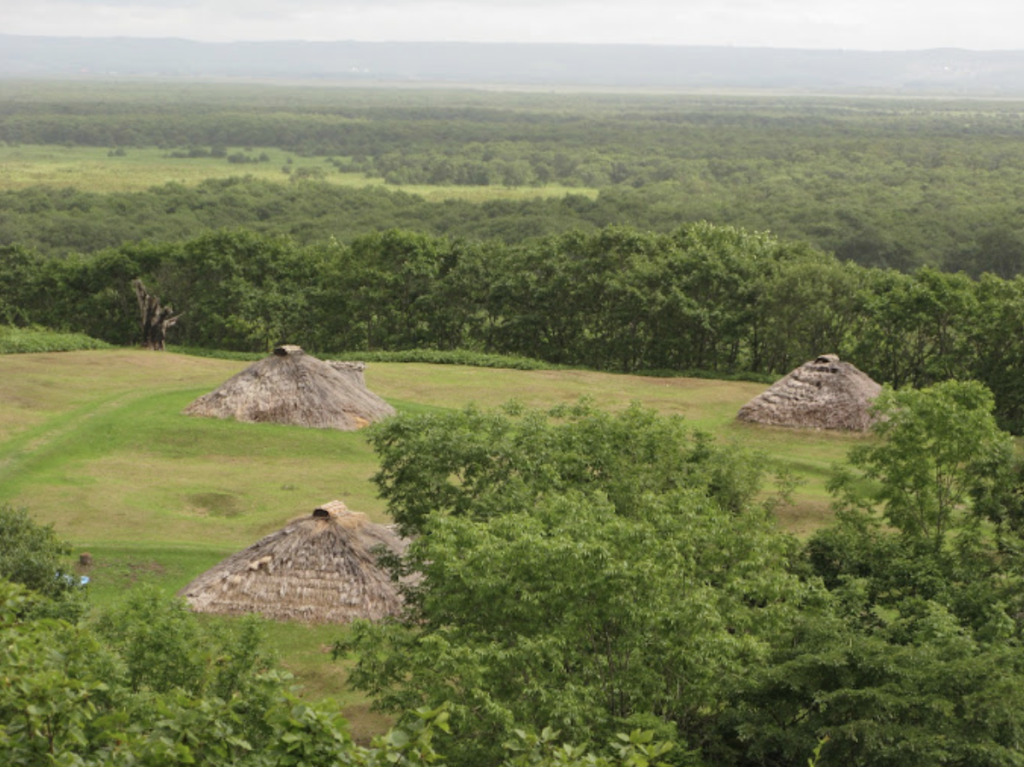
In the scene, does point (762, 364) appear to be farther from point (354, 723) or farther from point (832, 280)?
point (354, 723)

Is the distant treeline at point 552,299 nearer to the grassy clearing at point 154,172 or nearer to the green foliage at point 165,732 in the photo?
the green foliage at point 165,732

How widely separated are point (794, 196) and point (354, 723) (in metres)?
109

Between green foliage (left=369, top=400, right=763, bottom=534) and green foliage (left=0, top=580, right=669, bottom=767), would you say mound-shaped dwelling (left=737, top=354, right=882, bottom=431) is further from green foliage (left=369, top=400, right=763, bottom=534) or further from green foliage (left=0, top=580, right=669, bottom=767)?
green foliage (left=0, top=580, right=669, bottom=767)

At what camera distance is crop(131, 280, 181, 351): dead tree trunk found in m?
56.5

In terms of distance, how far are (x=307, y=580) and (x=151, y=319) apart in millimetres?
35046

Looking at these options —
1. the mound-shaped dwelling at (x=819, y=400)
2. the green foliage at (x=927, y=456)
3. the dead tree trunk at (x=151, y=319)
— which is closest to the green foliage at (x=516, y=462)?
the green foliage at (x=927, y=456)

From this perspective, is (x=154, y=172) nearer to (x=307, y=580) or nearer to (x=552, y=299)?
→ (x=552, y=299)

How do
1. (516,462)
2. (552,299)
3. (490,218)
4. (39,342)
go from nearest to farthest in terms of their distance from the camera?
(516,462) < (39,342) < (552,299) < (490,218)

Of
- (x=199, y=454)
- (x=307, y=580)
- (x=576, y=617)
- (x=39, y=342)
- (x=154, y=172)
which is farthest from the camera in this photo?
(x=154, y=172)

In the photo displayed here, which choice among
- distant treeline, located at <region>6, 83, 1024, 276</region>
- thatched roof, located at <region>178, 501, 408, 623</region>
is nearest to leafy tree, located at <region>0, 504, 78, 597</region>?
thatched roof, located at <region>178, 501, 408, 623</region>

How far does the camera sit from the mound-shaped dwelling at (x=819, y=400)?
4288cm

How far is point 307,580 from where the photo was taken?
2572 cm

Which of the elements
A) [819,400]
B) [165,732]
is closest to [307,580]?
[165,732]

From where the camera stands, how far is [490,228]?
105 m
